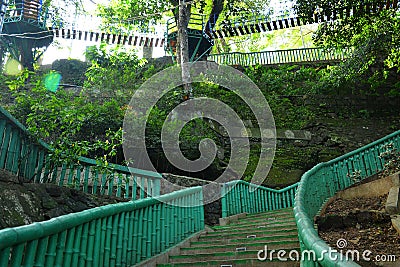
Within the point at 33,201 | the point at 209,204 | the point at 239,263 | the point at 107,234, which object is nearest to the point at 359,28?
the point at 209,204

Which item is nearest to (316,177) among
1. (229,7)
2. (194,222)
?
(194,222)

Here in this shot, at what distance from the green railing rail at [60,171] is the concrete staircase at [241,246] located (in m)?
1.40

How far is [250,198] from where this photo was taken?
26.2 feet

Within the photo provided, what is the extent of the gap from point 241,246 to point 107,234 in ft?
6.96

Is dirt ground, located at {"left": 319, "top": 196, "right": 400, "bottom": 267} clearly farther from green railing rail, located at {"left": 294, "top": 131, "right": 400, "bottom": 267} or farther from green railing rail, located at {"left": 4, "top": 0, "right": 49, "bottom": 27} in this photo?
green railing rail, located at {"left": 4, "top": 0, "right": 49, "bottom": 27}

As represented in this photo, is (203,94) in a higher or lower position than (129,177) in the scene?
higher

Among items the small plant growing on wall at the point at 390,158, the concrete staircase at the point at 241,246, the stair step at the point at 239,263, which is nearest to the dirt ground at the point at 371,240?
the concrete staircase at the point at 241,246

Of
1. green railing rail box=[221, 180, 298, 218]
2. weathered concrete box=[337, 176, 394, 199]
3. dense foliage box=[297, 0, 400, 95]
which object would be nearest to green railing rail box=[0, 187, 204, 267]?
green railing rail box=[221, 180, 298, 218]

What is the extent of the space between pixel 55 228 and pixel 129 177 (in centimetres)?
353

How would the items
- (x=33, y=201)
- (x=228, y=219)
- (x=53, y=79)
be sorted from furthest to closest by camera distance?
(x=53, y=79) < (x=228, y=219) < (x=33, y=201)

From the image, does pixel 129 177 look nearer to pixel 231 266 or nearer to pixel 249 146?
pixel 231 266

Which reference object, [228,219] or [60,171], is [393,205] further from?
[60,171]

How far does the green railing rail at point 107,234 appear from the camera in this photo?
2131 mm

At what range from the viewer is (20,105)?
23.8 feet
